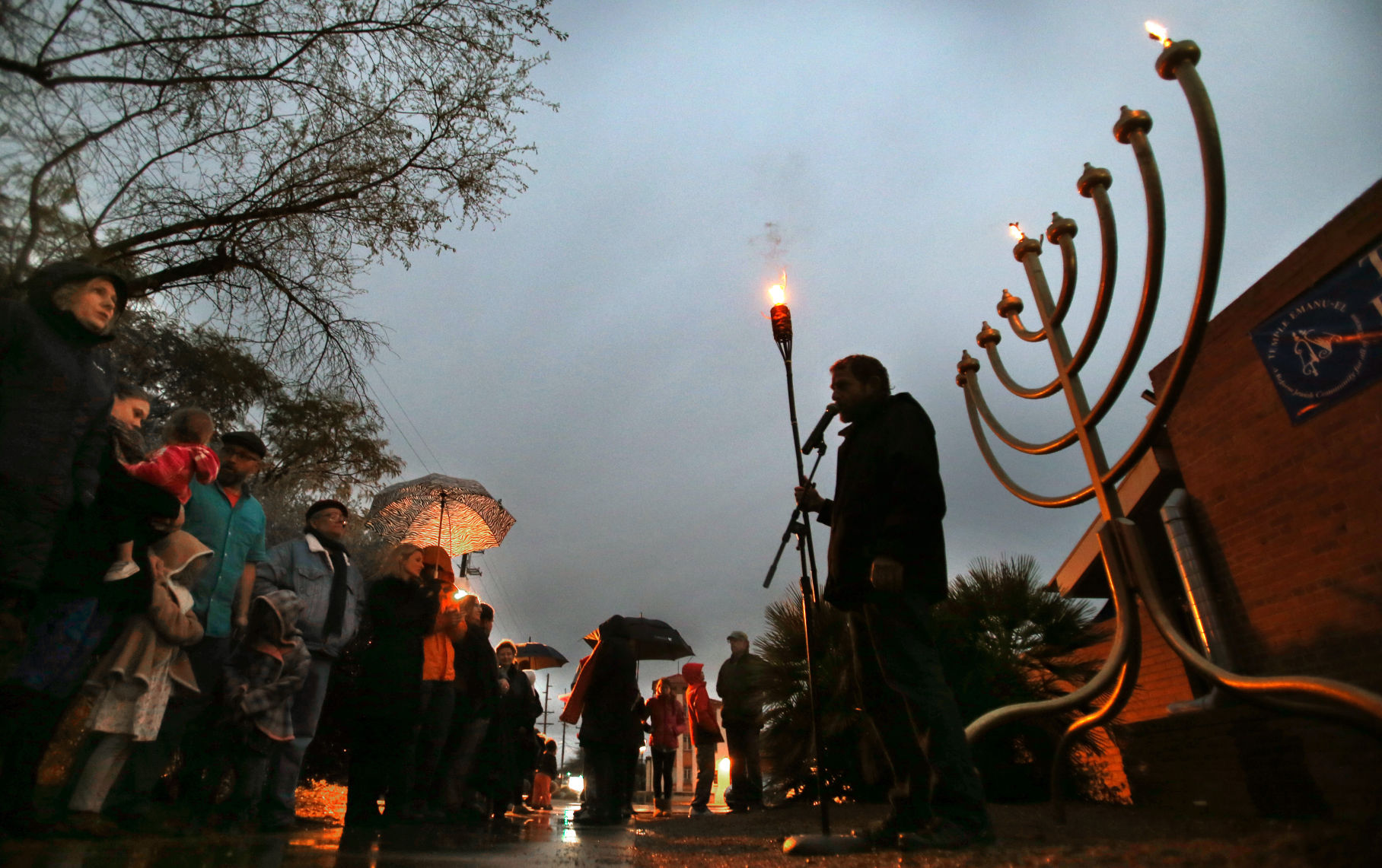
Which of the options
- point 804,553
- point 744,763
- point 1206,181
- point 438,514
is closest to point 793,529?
point 804,553

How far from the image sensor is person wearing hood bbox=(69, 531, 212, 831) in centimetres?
267

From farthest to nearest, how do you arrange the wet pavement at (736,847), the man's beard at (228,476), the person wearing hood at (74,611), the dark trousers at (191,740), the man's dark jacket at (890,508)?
the man's beard at (228,476)
the dark trousers at (191,740)
the man's dark jacket at (890,508)
the person wearing hood at (74,611)
the wet pavement at (736,847)

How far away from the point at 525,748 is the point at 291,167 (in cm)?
665

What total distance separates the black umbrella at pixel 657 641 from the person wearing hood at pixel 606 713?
3.43m

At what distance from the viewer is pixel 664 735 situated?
10430 mm

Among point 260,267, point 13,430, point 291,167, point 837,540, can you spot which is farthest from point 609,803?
point 291,167

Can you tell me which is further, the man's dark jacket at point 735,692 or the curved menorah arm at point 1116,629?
the man's dark jacket at point 735,692

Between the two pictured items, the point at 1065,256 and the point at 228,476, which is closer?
the point at 1065,256

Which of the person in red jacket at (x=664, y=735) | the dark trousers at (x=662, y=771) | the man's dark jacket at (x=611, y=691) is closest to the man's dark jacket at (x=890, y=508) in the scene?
the man's dark jacket at (x=611, y=691)

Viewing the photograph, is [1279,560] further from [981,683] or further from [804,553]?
[804,553]

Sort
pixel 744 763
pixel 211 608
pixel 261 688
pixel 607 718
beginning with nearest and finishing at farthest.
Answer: pixel 211 608 → pixel 261 688 → pixel 607 718 → pixel 744 763

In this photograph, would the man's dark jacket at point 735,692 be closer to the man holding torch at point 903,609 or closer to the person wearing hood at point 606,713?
the person wearing hood at point 606,713

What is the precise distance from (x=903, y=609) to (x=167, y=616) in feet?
9.57

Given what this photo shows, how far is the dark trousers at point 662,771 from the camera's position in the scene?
410 inches
